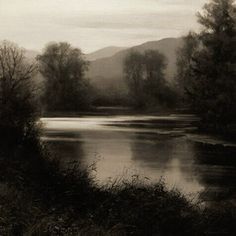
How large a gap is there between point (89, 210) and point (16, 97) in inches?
502

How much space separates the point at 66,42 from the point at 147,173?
78.2 meters

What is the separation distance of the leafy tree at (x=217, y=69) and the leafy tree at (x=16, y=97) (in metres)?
21.8

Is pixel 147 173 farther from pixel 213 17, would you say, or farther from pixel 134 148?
pixel 213 17

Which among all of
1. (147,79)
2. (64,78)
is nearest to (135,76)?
(147,79)

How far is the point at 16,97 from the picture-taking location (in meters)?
27.3

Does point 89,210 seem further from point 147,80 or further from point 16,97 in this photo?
point 147,80

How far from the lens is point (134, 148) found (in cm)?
3819

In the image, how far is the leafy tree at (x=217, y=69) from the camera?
46938 mm

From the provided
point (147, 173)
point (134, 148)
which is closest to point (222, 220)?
point (147, 173)

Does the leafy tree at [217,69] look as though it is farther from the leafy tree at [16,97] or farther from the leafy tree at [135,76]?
the leafy tree at [135,76]

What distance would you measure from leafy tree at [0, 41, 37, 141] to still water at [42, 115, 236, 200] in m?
1.47

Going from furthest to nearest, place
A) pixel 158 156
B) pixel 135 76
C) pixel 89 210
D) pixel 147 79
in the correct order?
pixel 135 76, pixel 147 79, pixel 158 156, pixel 89 210

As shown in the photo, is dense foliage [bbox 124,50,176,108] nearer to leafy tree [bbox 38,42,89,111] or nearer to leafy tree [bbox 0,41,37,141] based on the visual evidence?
leafy tree [bbox 38,42,89,111]

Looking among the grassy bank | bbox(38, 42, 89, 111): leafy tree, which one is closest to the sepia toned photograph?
the grassy bank
